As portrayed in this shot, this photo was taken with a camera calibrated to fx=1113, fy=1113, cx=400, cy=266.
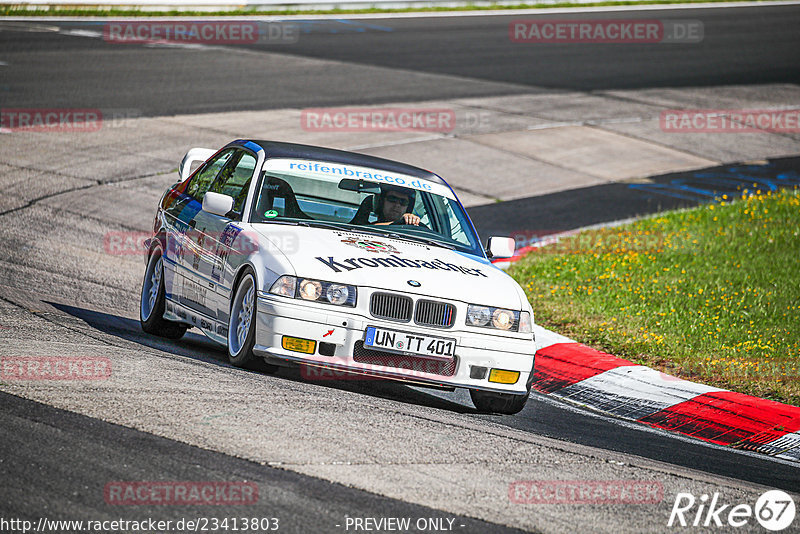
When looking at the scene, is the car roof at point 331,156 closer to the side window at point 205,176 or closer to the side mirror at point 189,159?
the side window at point 205,176

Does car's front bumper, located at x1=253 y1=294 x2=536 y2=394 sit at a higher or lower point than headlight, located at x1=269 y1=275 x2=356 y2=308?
lower

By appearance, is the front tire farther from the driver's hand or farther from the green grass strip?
the green grass strip

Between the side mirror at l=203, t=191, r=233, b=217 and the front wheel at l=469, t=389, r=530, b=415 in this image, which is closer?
the front wheel at l=469, t=389, r=530, b=415

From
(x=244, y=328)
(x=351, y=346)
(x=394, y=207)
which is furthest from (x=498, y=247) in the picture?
(x=244, y=328)

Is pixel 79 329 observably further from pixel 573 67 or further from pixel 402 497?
pixel 573 67

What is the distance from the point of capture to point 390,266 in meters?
7.14

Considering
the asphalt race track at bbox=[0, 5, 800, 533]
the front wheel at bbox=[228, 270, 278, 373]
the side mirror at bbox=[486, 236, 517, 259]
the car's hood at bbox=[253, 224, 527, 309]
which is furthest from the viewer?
the side mirror at bbox=[486, 236, 517, 259]

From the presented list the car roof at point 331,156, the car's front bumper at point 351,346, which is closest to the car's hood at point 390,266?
the car's front bumper at point 351,346

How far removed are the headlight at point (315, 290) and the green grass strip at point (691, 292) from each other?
3303mm

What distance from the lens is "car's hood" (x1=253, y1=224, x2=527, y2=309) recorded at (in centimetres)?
696

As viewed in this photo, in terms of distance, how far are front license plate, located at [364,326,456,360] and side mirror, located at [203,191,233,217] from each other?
154cm

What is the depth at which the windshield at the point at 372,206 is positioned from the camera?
26.4 feet

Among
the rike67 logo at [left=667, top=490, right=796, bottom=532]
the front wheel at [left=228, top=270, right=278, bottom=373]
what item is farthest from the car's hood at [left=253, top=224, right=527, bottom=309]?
the rike67 logo at [left=667, top=490, right=796, bottom=532]

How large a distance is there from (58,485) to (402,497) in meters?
1.50
